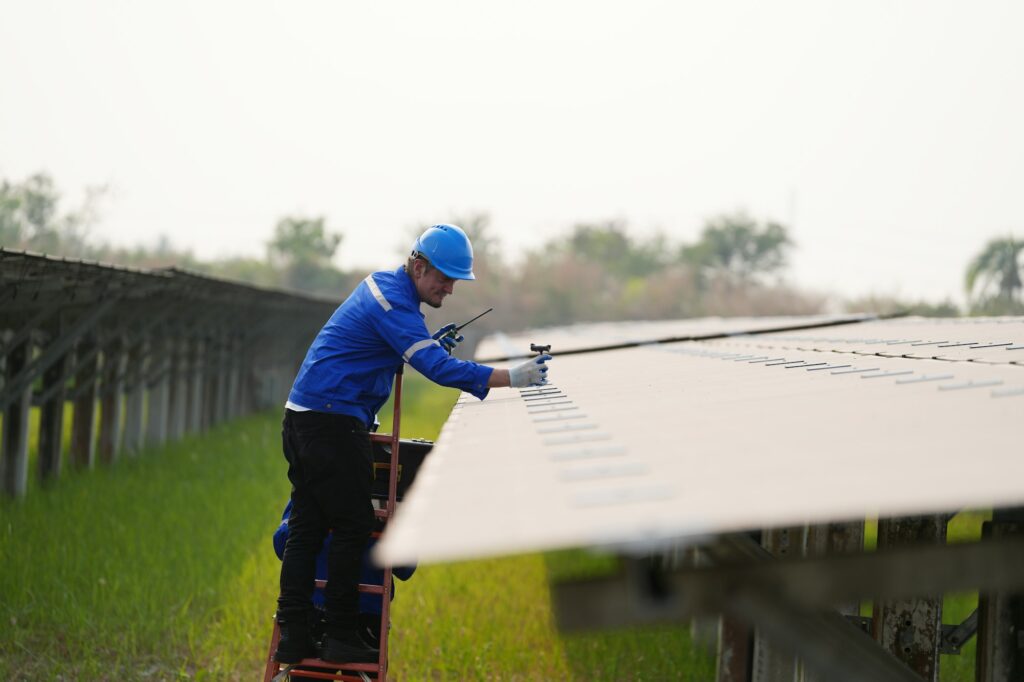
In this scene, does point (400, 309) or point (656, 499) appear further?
point (400, 309)

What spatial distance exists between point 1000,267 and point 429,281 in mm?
33360

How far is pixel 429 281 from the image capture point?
468 centimetres

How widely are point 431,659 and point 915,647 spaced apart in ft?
10.0

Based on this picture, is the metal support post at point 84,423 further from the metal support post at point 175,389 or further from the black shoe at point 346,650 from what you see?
the black shoe at point 346,650

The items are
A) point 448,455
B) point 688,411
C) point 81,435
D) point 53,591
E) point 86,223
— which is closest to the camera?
point 448,455

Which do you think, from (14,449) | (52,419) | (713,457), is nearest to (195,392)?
(52,419)

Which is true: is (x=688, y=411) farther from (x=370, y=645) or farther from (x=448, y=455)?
(x=370, y=645)

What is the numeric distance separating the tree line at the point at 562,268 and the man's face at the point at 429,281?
38611mm

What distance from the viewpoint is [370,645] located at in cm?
470

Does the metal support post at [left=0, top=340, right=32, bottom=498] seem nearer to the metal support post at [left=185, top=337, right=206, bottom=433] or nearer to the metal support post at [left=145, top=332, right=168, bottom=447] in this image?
the metal support post at [left=145, top=332, right=168, bottom=447]

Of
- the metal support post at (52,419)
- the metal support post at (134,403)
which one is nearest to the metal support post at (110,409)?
the metal support post at (134,403)

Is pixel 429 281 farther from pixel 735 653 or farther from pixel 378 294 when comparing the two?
pixel 735 653

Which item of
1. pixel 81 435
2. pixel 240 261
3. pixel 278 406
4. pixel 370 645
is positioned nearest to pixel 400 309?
pixel 370 645

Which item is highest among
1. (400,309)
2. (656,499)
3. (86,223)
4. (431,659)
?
(86,223)
